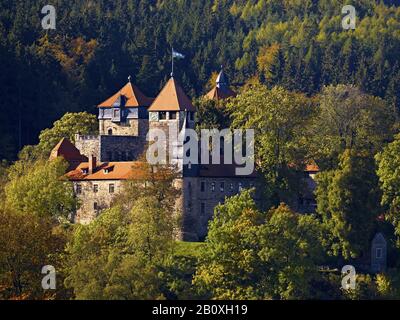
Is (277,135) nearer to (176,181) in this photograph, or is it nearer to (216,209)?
(176,181)

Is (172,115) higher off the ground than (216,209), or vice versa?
(172,115)

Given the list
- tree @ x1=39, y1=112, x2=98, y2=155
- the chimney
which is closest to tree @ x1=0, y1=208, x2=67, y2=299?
the chimney

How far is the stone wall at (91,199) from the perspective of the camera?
84875 millimetres

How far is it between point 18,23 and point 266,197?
42746mm

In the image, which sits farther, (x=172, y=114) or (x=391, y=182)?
(x=172, y=114)

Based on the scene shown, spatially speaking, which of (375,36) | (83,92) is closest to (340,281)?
(83,92)

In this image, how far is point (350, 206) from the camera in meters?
79.4

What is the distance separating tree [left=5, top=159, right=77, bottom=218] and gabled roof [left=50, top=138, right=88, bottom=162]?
4748 millimetres

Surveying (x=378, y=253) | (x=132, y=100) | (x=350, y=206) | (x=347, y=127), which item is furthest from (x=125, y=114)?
(x=378, y=253)

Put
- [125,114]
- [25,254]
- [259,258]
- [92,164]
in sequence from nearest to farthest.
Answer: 1. [259,258]
2. [25,254]
3. [92,164]
4. [125,114]

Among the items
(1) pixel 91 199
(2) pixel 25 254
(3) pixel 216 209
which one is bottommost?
(2) pixel 25 254

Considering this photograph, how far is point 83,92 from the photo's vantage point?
113 m

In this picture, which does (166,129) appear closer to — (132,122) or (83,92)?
(132,122)

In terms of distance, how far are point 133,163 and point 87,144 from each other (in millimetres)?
7944
